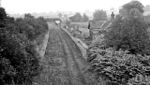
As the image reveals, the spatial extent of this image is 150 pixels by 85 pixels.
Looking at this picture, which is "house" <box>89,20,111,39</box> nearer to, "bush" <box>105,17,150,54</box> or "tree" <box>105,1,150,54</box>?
"tree" <box>105,1,150,54</box>

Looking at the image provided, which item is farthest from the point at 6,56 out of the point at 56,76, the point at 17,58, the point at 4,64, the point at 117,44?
the point at 117,44

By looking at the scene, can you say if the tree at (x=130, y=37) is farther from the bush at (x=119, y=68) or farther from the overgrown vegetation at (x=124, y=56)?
the bush at (x=119, y=68)

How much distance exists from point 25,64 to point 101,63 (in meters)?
6.49

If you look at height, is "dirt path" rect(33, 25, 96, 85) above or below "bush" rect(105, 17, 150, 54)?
below

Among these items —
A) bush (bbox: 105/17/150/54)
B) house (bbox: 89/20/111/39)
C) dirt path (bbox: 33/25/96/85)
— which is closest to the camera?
dirt path (bbox: 33/25/96/85)

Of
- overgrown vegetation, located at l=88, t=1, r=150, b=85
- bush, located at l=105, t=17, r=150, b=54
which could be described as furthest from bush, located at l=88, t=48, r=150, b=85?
bush, located at l=105, t=17, r=150, b=54

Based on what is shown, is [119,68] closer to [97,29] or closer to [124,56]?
[124,56]

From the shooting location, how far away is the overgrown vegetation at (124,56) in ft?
42.8

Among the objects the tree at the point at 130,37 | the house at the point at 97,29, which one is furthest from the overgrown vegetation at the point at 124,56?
the house at the point at 97,29

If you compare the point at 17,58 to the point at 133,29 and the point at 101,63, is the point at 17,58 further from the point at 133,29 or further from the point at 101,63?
the point at 133,29

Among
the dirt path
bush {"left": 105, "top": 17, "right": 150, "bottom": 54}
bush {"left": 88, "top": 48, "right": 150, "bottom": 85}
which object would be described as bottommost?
the dirt path

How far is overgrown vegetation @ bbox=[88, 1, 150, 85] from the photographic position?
13.1 meters

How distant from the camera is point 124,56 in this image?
52.1 ft

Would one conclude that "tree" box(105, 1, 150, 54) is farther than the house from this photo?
No
